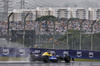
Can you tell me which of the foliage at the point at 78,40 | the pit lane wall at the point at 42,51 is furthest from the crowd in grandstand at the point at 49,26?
the pit lane wall at the point at 42,51

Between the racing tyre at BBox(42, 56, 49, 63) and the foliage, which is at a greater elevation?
the foliage

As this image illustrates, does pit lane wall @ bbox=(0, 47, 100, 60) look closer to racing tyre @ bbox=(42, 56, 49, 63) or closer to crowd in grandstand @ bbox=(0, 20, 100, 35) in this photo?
crowd in grandstand @ bbox=(0, 20, 100, 35)

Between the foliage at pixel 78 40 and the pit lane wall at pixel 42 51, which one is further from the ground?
the foliage at pixel 78 40

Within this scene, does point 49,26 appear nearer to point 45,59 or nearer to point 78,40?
point 78,40

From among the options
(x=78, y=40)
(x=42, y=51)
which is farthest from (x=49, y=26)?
(x=78, y=40)

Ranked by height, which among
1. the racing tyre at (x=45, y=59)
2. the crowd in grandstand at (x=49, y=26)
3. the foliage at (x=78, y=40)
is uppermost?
the crowd in grandstand at (x=49, y=26)

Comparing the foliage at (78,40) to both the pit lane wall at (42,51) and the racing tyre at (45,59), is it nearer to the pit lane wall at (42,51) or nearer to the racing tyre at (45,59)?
the pit lane wall at (42,51)

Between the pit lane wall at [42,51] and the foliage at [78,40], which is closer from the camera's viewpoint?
the pit lane wall at [42,51]

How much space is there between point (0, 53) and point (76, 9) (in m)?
138

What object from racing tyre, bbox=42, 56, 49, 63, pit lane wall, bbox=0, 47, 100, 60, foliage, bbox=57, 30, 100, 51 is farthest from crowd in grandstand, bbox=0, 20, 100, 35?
racing tyre, bbox=42, 56, 49, 63

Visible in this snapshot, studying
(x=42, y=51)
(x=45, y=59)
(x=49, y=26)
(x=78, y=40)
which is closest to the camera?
(x=45, y=59)

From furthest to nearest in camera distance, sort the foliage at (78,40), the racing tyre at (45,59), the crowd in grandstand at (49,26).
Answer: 1. the crowd in grandstand at (49,26)
2. the foliage at (78,40)
3. the racing tyre at (45,59)

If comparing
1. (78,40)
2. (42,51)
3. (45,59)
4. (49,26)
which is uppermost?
(49,26)

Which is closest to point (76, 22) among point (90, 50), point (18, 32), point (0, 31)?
point (90, 50)
